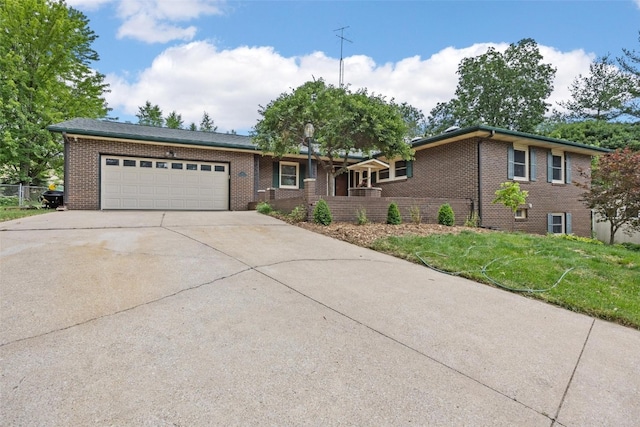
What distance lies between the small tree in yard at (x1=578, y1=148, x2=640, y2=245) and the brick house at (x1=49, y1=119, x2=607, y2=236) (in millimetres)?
2171

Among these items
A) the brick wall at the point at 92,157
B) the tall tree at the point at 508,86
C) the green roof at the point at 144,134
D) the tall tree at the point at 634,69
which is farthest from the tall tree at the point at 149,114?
the tall tree at the point at 634,69

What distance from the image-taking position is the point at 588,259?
5910 millimetres

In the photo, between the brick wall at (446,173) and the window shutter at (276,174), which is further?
the window shutter at (276,174)

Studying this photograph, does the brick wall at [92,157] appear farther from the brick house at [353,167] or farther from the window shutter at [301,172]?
the window shutter at [301,172]

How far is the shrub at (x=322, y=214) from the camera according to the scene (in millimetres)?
8648

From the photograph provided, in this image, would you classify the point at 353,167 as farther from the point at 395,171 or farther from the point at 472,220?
the point at 472,220

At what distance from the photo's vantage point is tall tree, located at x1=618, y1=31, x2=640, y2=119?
946 inches

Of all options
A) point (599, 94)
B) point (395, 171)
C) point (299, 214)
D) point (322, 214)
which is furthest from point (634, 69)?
point (299, 214)

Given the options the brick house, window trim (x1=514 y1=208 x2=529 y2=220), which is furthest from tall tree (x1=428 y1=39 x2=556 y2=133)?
window trim (x1=514 y1=208 x2=529 y2=220)

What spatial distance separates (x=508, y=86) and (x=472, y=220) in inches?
1016

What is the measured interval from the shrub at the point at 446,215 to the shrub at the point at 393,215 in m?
1.51

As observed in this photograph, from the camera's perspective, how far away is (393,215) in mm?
9344

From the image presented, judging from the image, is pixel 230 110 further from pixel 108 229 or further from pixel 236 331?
pixel 236 331

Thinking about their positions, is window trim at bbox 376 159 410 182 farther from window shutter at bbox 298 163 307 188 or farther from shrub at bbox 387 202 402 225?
shrub at bbox 387 202 402 225
